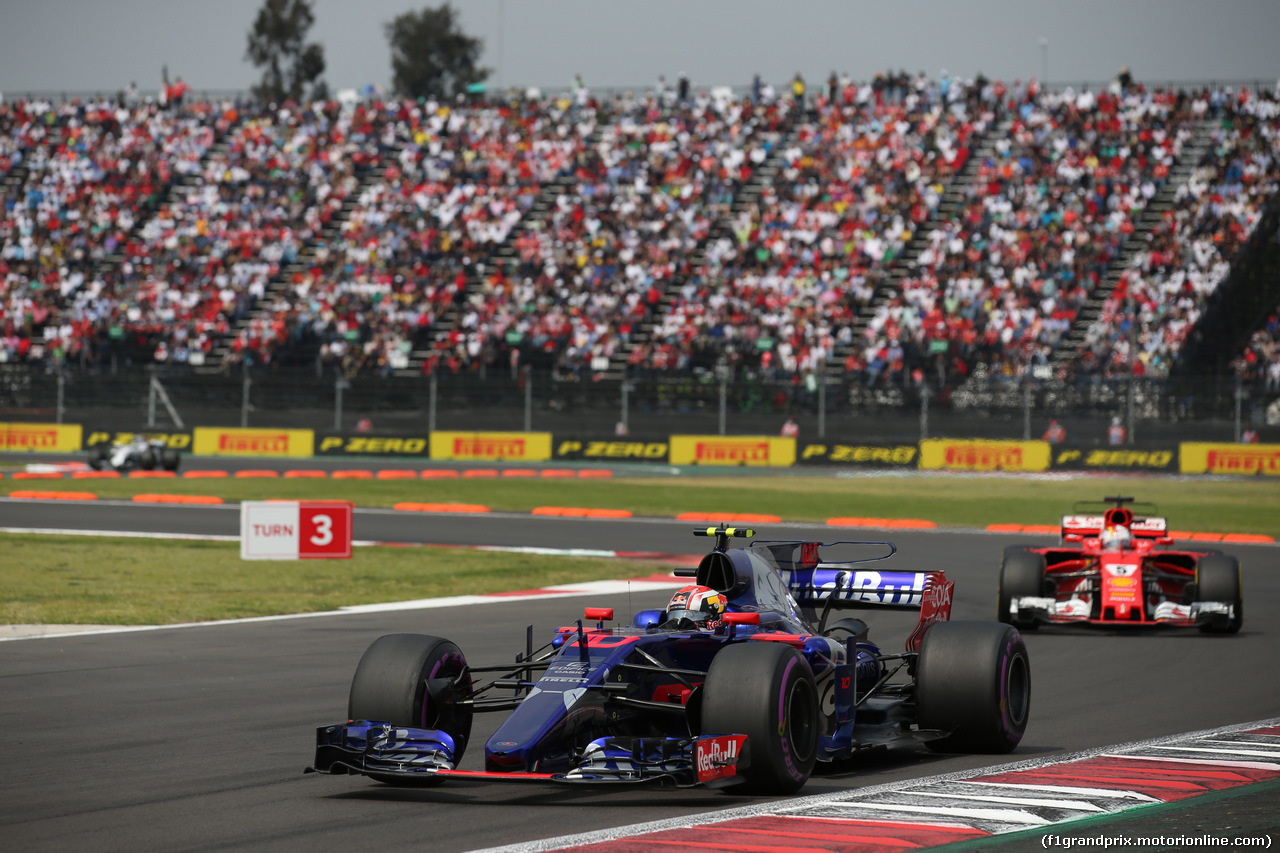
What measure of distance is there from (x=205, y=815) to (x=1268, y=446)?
34805 mm

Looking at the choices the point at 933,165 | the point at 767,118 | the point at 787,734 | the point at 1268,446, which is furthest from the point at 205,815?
the point at 767,118

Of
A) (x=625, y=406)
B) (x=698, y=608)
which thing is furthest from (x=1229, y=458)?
(x=698, y=608)

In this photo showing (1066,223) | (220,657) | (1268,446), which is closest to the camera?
(220,657)

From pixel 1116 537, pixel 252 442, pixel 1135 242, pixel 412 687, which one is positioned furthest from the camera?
pixel 252 442

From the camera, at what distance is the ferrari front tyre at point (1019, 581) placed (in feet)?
50.6

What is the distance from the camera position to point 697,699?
25.9ft

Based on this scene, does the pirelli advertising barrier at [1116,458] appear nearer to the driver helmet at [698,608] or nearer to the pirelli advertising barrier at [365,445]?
the pirelli advertising barrier at [365,445]

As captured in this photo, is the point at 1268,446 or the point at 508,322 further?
the point at 508,322

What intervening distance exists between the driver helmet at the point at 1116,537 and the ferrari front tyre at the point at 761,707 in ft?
28.0

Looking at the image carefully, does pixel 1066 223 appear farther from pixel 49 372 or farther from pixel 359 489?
pixel 49 372

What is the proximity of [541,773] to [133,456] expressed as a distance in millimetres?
33094

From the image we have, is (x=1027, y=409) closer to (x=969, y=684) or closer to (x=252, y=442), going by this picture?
(x=252, y=442)

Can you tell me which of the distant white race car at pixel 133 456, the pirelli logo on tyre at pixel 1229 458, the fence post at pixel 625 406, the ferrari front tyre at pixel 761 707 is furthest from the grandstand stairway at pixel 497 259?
the ferrari front tyre at pixel 761 707

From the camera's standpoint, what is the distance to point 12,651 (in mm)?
13281
